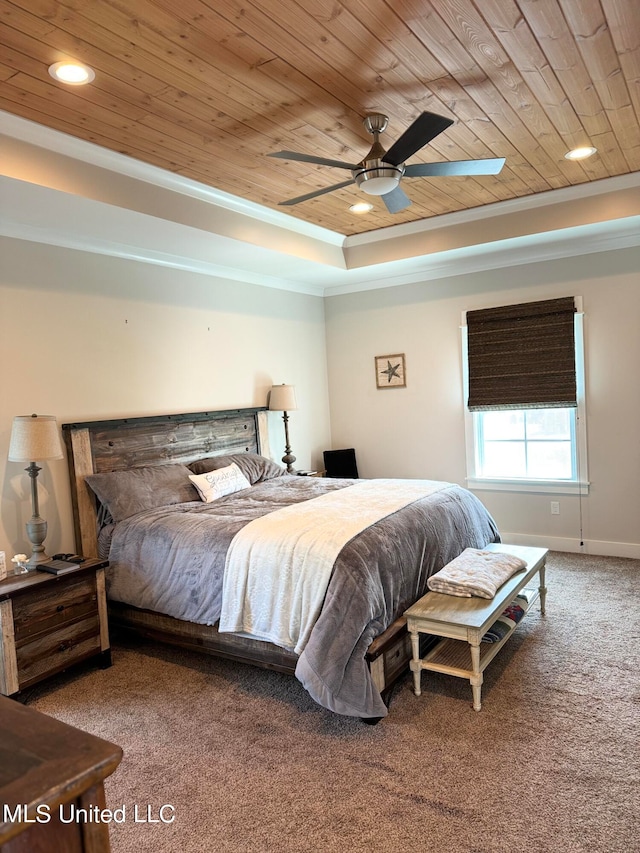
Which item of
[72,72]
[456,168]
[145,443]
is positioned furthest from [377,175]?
[145,443]

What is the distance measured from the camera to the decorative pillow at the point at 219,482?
4.04m

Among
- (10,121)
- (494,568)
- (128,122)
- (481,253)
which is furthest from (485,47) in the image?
(481,253)

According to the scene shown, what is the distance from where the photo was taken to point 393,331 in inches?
229

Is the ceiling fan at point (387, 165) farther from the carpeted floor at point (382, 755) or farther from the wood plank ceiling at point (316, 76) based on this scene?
the carpeted floor at point (382, 755)

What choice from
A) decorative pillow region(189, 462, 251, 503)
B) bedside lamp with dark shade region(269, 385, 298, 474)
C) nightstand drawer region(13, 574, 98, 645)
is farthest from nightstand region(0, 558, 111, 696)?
bedside lamp with dark shade region(269, 385, 298, 474)

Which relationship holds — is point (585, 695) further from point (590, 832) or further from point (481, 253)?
point (481, 253)

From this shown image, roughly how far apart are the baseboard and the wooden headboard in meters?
2.46

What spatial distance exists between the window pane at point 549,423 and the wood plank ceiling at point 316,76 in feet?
7.07

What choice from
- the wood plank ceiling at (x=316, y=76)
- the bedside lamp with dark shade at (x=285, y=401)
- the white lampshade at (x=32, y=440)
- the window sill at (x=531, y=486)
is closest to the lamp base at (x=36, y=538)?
the white lampshade at (x=32, y=440)

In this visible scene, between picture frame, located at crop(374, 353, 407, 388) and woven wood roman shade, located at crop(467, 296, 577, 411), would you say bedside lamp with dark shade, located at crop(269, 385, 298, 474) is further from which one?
woven wood roman shade, located at crop(467, 296, 577, 411)

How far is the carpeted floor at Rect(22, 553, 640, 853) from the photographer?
1.94 meters

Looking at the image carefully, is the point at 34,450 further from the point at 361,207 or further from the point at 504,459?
the point at 504,459

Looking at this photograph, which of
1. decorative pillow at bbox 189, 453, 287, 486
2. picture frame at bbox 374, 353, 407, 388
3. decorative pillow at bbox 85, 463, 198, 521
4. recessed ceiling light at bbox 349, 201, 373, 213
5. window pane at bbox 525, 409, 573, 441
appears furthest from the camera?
picture frame at bbox 374, 353, 407, 388

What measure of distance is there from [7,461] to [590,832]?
10.8 ft
